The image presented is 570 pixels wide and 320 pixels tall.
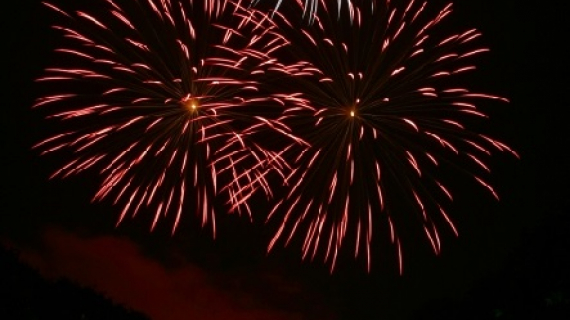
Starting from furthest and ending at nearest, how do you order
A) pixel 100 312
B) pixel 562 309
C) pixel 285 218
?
pixel 100 312, pixel 285 218, pixel 562 309

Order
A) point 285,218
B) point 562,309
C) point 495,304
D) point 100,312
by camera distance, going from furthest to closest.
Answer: point 100,312, point 495,304, point 285,218, point 562,309

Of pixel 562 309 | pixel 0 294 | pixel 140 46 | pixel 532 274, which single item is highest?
pixel 140 46

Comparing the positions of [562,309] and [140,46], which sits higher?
[140,46]

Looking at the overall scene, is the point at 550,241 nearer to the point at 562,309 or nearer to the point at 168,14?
the point at 562,309

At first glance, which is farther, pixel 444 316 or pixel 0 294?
pixel 444 316

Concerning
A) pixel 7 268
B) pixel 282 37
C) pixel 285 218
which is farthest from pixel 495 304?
pixel 7 268

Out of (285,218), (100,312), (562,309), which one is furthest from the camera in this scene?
(100,312)

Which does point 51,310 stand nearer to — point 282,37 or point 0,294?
point 0,294

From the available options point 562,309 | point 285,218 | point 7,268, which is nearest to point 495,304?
point 562,309

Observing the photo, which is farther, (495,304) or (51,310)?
(495,304)

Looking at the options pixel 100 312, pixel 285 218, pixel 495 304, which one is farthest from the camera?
pixel 100 312
